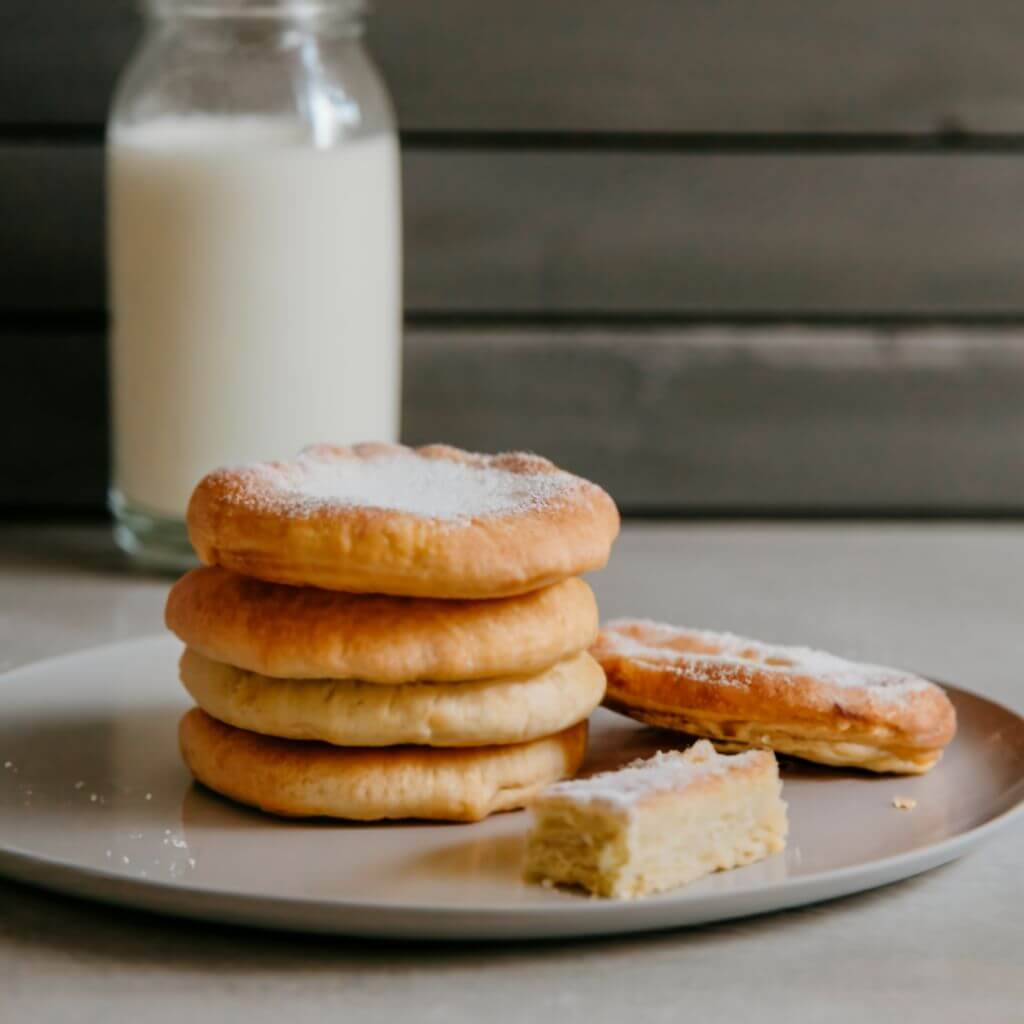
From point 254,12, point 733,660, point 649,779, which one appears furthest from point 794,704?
point 254,12

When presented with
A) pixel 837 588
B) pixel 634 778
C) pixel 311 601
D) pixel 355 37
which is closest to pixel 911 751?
pixel 634 778

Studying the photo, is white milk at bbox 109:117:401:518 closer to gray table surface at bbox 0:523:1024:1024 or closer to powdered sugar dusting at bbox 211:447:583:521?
powdered sugar dusting at bbox 211:447:583:521

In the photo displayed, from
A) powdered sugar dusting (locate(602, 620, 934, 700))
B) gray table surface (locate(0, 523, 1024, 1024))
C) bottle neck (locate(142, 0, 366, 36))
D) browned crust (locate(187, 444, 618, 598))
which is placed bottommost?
gray table surface (locate(0, 523, 1024, 1024))

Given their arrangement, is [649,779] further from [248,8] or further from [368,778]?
→ [248,8]

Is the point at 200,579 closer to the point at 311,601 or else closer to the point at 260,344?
the point at 311,601

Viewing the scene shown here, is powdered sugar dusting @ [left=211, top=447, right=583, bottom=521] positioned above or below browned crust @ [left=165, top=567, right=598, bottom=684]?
above

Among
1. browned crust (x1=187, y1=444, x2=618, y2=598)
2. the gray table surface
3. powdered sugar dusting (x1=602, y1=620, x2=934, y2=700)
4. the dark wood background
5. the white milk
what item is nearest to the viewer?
the gray table surface

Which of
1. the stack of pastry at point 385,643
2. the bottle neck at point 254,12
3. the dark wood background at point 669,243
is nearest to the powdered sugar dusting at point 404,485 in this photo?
the stack of pastry at point 385,643

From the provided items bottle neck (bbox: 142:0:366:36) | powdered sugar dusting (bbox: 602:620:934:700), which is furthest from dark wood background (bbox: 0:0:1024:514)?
powdered sugar dusting (bbox: 602:620:934:700)
